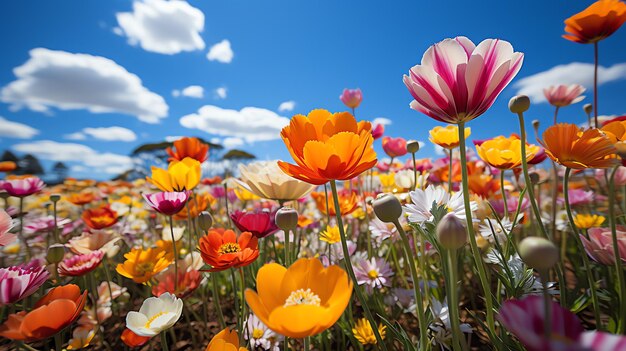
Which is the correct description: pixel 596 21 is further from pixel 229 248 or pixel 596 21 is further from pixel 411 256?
pixel 229 248

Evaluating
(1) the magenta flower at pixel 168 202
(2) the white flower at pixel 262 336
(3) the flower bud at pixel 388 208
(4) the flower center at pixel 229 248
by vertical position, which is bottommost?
(2) the white flower at pixel 262 336

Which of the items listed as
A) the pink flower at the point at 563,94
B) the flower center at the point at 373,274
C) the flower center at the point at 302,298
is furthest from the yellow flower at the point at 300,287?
the pink flower at the point at 563,94

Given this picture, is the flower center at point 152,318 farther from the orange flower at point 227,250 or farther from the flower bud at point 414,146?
the flower bud at point 414,146

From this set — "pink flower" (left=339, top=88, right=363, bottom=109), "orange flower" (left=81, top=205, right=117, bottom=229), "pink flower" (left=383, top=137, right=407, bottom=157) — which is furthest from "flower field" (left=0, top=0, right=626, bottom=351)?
"pink flower" (left=339, top=88, right=363, bottom=109)

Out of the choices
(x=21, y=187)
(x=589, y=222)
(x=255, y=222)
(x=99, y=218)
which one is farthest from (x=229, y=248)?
(x=589, y=222)

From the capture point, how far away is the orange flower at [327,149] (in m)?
0.53

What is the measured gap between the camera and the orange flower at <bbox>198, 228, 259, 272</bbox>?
668 mm

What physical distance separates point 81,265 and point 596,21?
6.24 feet

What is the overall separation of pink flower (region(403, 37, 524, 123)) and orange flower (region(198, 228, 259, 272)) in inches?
18.8

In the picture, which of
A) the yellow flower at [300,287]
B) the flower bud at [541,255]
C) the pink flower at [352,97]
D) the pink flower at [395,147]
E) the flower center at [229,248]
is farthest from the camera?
the pink flower at [352,97]

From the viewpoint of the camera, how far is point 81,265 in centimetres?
100

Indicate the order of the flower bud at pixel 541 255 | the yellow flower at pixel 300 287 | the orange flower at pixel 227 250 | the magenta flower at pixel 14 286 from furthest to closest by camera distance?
1. the orange flower at pixel 227 250
2. the magenta flower at pixel 14 286
3. the yellow flower at pixel 300 287
4. the flower bud at pixel 541 255

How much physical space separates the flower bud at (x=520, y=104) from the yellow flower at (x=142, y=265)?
103 centimetres

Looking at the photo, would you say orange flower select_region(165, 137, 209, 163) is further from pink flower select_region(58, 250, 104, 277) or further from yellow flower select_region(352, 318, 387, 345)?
yellow flower select_region(352, 318, 387, 345)
